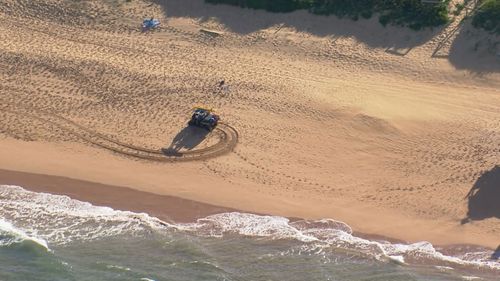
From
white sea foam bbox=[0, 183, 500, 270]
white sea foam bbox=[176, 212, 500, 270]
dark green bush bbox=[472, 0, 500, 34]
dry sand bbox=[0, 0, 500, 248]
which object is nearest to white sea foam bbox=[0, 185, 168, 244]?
white sea foam bbox=[0, 183, 500, 270]

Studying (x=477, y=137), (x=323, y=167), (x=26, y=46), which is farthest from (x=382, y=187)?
(x=26, y=46)

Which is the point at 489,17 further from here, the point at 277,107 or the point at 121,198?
the point at 121,198

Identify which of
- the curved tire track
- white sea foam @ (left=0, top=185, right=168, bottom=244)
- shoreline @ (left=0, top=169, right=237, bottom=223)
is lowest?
white sea foam @ (left=0, top=185, right=168, bottom=244)

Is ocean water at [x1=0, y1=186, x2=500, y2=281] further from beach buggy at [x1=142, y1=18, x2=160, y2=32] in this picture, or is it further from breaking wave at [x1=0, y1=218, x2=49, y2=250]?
beach buggy at [x1=142, y1=18, x2=160, y2=32]

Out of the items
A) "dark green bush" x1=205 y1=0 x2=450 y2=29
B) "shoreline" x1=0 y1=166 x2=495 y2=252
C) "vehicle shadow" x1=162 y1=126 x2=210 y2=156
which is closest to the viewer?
"shoreline" x1=0 y1=166 x2=495 y2=252

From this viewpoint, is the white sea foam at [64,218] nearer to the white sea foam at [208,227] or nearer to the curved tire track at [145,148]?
the white sea foam at [208,227]

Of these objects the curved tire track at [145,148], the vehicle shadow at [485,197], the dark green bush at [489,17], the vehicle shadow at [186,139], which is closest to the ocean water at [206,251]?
the vehicle shadow at [485,197]
